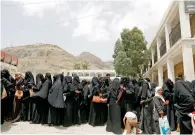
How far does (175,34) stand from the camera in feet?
45.0

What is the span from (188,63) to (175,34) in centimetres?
348

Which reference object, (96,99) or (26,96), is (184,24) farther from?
(26,96)

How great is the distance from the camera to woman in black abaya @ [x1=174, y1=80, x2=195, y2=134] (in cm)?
475

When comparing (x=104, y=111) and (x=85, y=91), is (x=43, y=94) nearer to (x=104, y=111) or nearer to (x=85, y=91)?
(x=85, y=91)

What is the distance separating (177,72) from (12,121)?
12940 millimetres

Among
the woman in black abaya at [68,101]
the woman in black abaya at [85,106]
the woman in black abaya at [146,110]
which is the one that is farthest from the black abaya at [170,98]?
the woman in black abaya at [68,101]

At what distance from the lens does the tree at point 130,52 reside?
18.6 m

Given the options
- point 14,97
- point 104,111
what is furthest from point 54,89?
point 104,111

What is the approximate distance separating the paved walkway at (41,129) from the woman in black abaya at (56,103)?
237mm

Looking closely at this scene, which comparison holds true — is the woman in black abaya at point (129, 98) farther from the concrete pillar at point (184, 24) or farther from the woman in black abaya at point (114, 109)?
the concrete pillar at point (184, 24)

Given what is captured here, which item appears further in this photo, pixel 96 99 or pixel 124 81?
pixel 96 99

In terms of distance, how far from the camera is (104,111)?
739 centimetres

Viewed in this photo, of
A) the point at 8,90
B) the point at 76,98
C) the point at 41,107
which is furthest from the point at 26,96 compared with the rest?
the point at 76,98

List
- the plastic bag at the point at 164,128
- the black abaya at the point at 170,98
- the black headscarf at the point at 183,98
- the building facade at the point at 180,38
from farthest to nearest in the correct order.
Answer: the building facade at the point at 180,38, the black abaya at the point at 170,98, the plastic bag at the point at 164,128, the black headscarf at the point at 183,98
